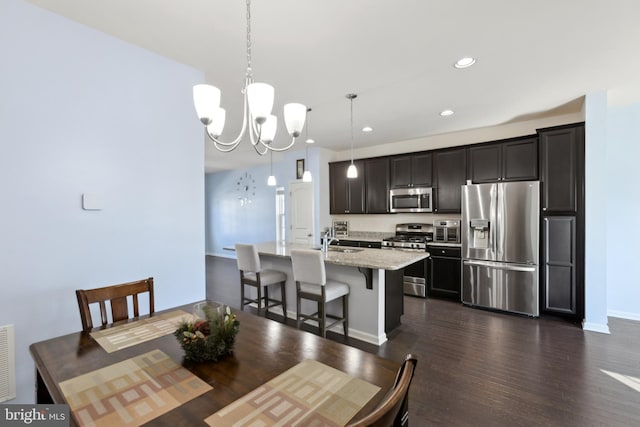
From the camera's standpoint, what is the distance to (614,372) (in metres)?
2.49

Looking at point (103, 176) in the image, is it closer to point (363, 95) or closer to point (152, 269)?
point (152, 269)

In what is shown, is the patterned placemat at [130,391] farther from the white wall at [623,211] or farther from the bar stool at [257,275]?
the white wall at [623,211]

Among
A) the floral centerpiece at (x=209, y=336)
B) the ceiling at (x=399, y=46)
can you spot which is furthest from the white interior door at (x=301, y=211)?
the floral centerpiece at (x=209, y=336)

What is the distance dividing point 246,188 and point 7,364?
662 cm

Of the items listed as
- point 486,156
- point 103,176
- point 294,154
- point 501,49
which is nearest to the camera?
point 103,176

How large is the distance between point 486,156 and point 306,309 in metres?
3.45

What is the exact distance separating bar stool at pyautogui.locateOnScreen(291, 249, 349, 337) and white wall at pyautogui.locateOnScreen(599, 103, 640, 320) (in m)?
3.58

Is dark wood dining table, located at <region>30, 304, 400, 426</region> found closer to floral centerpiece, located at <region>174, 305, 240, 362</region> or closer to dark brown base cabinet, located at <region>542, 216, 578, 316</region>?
floral centerpiece, located at <region>174, 305, 240, 362</region>

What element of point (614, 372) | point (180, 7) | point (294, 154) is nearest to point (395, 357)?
point (614, 372)

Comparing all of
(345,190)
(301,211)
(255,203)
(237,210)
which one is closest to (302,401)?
(345,190)

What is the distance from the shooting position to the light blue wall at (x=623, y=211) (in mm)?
3658

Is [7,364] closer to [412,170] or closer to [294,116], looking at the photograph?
[294,116]

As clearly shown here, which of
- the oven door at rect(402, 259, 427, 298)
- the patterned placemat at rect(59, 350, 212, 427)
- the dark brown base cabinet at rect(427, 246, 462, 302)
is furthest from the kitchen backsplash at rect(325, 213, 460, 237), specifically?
the patterned placemat at rect(59, 350, 212, 427)

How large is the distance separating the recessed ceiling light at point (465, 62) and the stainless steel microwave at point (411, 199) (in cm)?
254
